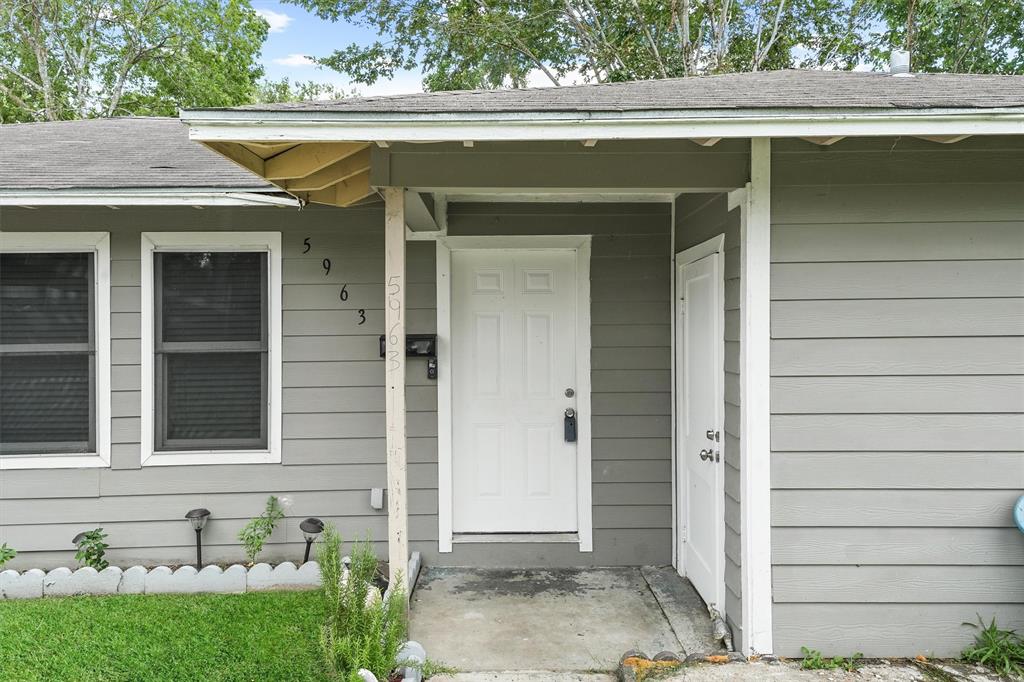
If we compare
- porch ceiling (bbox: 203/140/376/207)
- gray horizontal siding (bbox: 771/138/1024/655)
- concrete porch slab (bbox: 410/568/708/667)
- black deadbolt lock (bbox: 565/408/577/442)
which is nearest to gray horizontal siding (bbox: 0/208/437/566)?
concrete porch slab (bbox: 410/568/708/667)

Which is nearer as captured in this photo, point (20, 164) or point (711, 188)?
point (711, 188)

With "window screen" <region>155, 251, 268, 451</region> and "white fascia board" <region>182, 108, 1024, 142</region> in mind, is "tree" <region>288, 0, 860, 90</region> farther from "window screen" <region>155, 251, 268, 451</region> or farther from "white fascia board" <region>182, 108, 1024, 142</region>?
"white fascia board" <region>182, 108, 1024, 142</region>

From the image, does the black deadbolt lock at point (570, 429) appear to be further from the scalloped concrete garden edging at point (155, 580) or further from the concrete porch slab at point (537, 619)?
the scalloped concrete garden edging at point (155, 580)

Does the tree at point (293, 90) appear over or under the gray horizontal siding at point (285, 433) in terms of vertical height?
over

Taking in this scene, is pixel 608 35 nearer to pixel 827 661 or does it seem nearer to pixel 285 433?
pixel 285 433

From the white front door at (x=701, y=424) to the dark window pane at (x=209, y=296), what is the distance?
2553 mm

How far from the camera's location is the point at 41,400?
376cm

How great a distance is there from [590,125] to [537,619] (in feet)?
7.91

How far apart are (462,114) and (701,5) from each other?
12023mm

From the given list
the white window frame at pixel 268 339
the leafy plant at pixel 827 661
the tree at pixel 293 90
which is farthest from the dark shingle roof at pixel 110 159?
the tree at pixel 293 90

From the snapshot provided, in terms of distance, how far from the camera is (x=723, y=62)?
12.0 m

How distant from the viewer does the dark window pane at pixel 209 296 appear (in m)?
3.81

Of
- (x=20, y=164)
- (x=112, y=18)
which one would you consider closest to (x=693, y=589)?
(x=20, y=164)

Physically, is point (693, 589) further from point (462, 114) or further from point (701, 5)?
point (701, 5)
